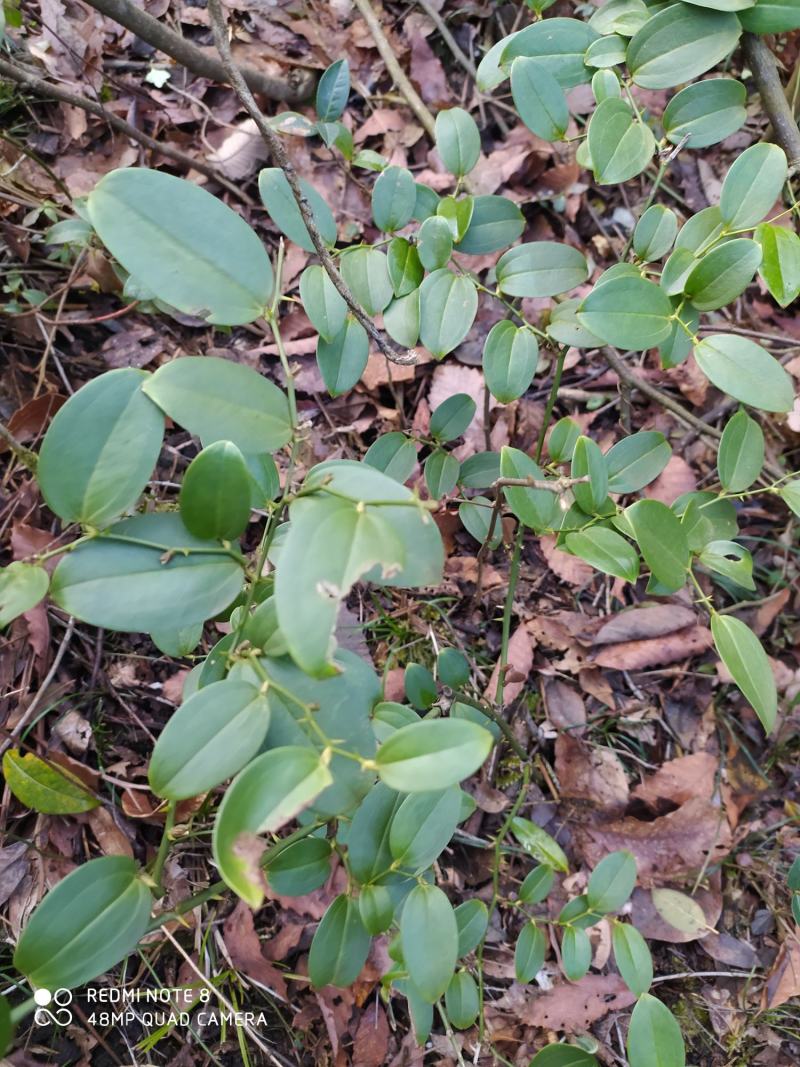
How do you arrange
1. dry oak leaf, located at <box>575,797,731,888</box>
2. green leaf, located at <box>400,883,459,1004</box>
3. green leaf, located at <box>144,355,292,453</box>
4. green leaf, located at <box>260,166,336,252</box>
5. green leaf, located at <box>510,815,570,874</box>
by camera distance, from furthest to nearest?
dry oak leaf, located at <box>575,797,731,888</box>, green leaf, located at <box>510,815,570,874</box>, green leaf, located at <box>260,166,336,252</box>, green leaf, located at <box>400,883,459,1004</box>, green leaf, located at <box>144,355,292,453</box>

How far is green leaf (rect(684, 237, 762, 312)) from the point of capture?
2.76ft

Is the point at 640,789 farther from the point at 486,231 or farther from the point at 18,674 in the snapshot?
the point at 18,674

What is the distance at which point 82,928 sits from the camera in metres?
0.64

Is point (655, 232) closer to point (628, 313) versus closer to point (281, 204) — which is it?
point (628, 313)

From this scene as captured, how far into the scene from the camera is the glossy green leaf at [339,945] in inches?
34.9

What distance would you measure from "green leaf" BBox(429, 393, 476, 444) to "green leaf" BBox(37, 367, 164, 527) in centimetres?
60

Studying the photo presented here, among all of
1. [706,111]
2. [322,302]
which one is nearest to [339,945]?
[322,302]

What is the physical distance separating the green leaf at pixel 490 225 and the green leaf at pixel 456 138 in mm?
85

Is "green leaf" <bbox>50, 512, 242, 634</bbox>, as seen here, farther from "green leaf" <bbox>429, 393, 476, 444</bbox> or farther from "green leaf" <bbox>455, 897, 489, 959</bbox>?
"green leaf" <bbox>455, 897, 489, 959</bbox>

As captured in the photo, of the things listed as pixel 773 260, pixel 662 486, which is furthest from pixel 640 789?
pixel 773 260

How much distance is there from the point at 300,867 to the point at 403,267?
0.87 metres

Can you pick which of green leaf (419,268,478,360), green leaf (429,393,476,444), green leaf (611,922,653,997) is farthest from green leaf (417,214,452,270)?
green leaf (611,922,653,997)

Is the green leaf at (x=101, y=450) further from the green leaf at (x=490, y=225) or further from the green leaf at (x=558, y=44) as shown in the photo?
the green leaf at (x=558, y=44)

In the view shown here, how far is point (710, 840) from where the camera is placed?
1.45 m
